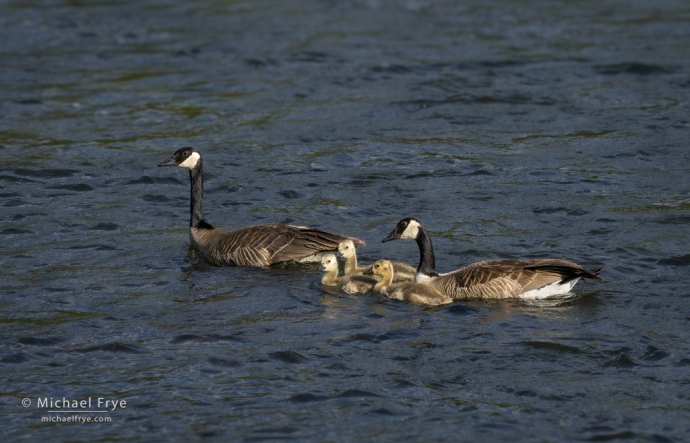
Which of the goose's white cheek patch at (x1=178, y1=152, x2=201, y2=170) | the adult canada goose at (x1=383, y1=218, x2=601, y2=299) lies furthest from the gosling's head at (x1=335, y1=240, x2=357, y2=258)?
the goose's white cheek patch at (x1=178, y1=152, x2=201, y2=170)

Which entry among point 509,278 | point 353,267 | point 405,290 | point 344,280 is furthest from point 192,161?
point 509,278

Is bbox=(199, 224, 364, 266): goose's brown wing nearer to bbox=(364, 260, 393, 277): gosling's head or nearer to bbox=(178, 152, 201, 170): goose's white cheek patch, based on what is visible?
bbox=(364, 260, 393, 277): gosling's head

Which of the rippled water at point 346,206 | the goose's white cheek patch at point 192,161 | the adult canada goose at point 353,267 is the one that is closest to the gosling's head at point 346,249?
the adult canada goose at point 353,267

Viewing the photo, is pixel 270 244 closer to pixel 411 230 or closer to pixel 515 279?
pixel 411 230

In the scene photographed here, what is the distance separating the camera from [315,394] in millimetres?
9328

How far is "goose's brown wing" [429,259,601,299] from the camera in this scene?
11484 mm

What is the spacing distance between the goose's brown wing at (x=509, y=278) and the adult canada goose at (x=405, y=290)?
17 cm

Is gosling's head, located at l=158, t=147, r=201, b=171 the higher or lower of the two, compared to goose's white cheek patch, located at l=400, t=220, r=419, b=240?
higher

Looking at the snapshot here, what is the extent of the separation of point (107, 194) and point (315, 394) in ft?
26.9

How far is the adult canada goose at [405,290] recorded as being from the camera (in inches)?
457

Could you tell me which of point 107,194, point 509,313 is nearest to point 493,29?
point 107,194

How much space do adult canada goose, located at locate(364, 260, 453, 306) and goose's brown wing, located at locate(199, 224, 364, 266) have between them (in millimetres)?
→ 985

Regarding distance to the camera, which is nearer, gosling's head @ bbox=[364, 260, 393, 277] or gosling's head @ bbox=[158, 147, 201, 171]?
gosling's head @ bbox=[364, 260, 393, 277]

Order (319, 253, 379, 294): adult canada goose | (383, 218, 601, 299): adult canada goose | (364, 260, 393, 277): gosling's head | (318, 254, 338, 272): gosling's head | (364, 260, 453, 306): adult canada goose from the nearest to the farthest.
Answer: (383, 218, 601, 299): adult canada goose → (364, 260, 453, 306): adult canada goose → (364, 260, 393, 277): gosling's head → (319, 253, 379, 294): adult canada goose → (318, 254, 338, 272): gosling's head
